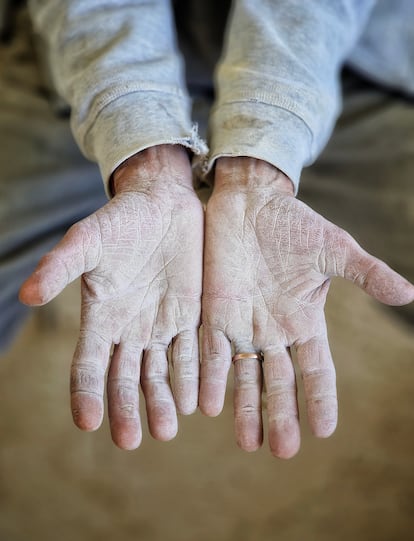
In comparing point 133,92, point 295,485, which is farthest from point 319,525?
point 133,92

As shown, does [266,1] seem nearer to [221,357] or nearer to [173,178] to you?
[173,178]

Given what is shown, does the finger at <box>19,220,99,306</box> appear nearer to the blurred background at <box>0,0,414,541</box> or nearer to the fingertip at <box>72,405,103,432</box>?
the fingertip at <box>72,405,103,432</box>

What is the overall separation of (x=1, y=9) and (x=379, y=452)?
824mm

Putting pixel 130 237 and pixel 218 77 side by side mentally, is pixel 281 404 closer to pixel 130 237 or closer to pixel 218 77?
pixel 130 237

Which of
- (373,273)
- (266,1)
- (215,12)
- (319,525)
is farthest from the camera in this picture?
(319,525)

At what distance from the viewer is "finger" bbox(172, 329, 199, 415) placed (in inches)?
25.0

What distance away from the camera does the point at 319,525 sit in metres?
0.97

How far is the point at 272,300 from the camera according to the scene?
25.6 inches

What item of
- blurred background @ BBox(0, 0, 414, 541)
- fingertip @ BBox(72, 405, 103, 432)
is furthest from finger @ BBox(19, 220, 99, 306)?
blurred background @ BBox(0, 0, 414, 541)

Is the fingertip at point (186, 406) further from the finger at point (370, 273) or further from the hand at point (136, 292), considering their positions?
the finger at point (370, 273)

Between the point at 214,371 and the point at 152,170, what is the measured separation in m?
0.21

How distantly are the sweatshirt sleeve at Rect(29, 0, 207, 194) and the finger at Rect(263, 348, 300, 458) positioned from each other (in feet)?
0.75

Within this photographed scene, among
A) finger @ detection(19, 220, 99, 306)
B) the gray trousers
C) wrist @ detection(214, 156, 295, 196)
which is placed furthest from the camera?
the gray trousers

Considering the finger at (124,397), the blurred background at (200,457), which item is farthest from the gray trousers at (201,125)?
the finger at (124,397)
